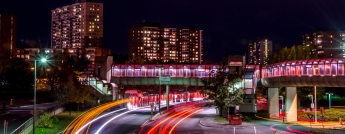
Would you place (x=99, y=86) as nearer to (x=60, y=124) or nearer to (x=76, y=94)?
(x=76, y=94)

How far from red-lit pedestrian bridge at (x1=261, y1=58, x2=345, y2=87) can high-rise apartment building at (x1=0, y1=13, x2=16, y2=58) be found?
509 ft

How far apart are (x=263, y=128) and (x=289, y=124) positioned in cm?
648

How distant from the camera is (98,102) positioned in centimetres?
7481

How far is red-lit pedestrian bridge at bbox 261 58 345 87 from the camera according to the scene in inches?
2013

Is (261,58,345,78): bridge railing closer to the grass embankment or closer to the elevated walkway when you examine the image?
the grass embankment

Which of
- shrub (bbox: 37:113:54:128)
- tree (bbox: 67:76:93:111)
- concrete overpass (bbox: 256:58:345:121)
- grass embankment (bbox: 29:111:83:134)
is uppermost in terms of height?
concrete overpass (bbox: 256:58:345:121)

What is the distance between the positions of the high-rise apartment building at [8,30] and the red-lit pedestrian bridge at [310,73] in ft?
509

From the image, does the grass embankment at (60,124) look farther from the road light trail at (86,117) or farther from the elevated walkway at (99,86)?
the elevated walkway at (99,86)

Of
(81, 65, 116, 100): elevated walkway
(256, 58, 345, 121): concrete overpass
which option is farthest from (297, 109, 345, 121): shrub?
(81, 65, 116, 100): elevated walkway

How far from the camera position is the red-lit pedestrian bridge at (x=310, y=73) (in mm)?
51125

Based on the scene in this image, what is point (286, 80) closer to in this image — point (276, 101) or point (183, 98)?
point (276, 101)

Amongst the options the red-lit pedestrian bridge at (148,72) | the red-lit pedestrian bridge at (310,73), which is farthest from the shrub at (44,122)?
the red-lit pedestrian bridge at (148,72)

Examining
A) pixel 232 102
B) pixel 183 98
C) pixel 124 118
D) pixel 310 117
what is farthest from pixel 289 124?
pixel 183 98

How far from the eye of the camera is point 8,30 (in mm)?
192500
